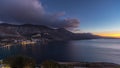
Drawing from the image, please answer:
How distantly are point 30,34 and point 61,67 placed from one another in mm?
133797

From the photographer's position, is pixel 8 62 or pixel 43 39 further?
pixel 43 39

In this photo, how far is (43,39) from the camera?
431ft

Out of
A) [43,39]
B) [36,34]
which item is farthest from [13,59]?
[36,34]

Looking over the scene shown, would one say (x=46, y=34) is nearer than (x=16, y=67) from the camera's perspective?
No

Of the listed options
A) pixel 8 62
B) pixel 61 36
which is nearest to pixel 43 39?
pixel 61 36

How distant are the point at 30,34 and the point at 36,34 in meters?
4.47

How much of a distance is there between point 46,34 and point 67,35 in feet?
56.5

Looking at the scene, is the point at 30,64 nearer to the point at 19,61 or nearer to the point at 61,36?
the point at 19,61

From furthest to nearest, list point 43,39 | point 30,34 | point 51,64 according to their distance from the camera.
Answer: point 30,34 < point 43,39 < point 51,64

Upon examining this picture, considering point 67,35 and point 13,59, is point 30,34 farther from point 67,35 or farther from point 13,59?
point 13,59

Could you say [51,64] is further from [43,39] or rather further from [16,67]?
[43,39]

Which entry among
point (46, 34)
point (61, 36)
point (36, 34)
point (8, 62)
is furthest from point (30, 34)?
point (8, 62)

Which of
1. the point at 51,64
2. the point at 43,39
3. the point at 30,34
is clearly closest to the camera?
the point at 51,64

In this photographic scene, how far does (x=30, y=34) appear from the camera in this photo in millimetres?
140000
